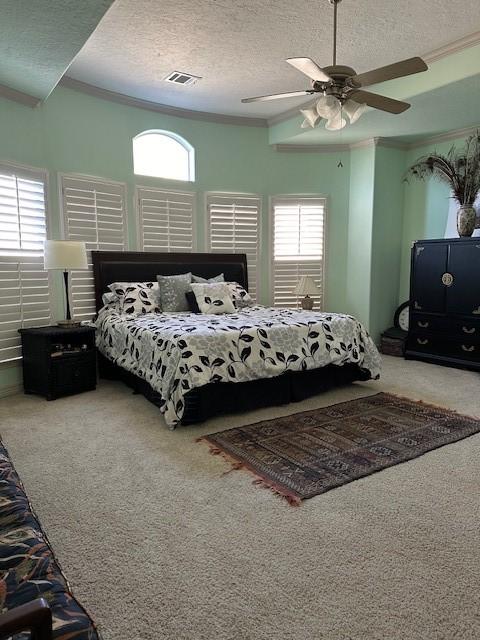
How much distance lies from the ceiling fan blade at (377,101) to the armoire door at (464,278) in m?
2.37

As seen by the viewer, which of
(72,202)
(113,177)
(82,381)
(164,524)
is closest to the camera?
(164,524)

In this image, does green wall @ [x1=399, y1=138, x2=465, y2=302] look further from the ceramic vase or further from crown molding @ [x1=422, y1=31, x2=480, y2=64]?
crown molding @ [x1=422, y1=31, x2=480, y2=64]

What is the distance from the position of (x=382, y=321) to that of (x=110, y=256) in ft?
12.3

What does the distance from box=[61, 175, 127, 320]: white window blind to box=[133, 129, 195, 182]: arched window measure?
51 cm

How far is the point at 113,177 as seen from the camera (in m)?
4.91

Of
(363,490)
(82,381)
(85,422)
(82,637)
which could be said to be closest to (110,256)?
(82,381)

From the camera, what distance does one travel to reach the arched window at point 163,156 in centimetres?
524

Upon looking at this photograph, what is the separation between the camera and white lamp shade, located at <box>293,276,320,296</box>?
552 cm

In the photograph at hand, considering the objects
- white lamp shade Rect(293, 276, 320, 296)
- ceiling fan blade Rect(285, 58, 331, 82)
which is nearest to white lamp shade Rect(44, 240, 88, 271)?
ceiling fan blade Rect(285, 58, 331, 82)

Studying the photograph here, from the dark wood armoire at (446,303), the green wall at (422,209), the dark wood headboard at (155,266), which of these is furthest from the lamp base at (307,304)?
the green wall at (422,209)

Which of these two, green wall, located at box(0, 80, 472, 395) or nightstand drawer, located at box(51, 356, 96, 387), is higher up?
green wall, located at box(0, 80, 472, 395)

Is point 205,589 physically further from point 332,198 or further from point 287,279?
point 332,198

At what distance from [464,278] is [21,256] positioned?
186 inches

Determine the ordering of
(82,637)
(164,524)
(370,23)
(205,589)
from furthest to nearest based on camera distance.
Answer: (370,23) → (164,524) → (205,589) → (82,637)
